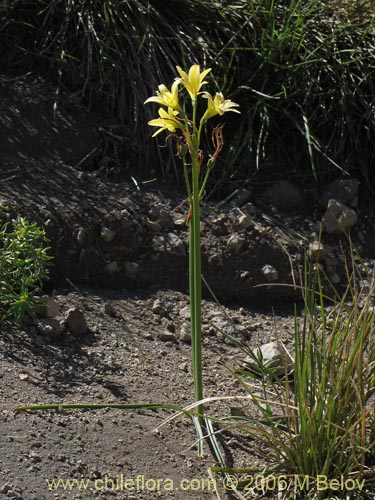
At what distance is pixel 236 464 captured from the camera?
2799 mm

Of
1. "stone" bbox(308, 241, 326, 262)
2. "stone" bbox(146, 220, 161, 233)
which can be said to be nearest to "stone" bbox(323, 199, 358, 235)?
"stone" bbox(308, 241, 326, 262)

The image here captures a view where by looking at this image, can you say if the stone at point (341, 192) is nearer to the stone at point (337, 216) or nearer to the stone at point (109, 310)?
the stone at point (337, 216)

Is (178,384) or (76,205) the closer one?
(178,384)

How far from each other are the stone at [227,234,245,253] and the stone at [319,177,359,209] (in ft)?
1.85

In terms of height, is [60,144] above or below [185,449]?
above

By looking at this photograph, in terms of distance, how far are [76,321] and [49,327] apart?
0.38 feet

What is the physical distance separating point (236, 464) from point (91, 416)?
0.48m

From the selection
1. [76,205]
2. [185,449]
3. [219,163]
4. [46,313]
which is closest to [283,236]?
[219,163]

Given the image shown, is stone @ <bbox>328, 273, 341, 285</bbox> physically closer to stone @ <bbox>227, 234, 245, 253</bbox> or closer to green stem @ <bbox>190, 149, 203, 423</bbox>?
stone @ <bbox>227, 234, 245, 253</bbox>

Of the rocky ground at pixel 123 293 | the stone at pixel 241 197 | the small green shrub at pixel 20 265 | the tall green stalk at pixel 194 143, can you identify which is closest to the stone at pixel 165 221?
the rocky ground at pixel 123 293

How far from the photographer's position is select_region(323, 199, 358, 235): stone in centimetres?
424

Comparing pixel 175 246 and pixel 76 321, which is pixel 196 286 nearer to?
pixel 76 321

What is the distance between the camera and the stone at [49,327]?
10.7 feet

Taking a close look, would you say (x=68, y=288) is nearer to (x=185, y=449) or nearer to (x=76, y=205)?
(x=76, y=205)
